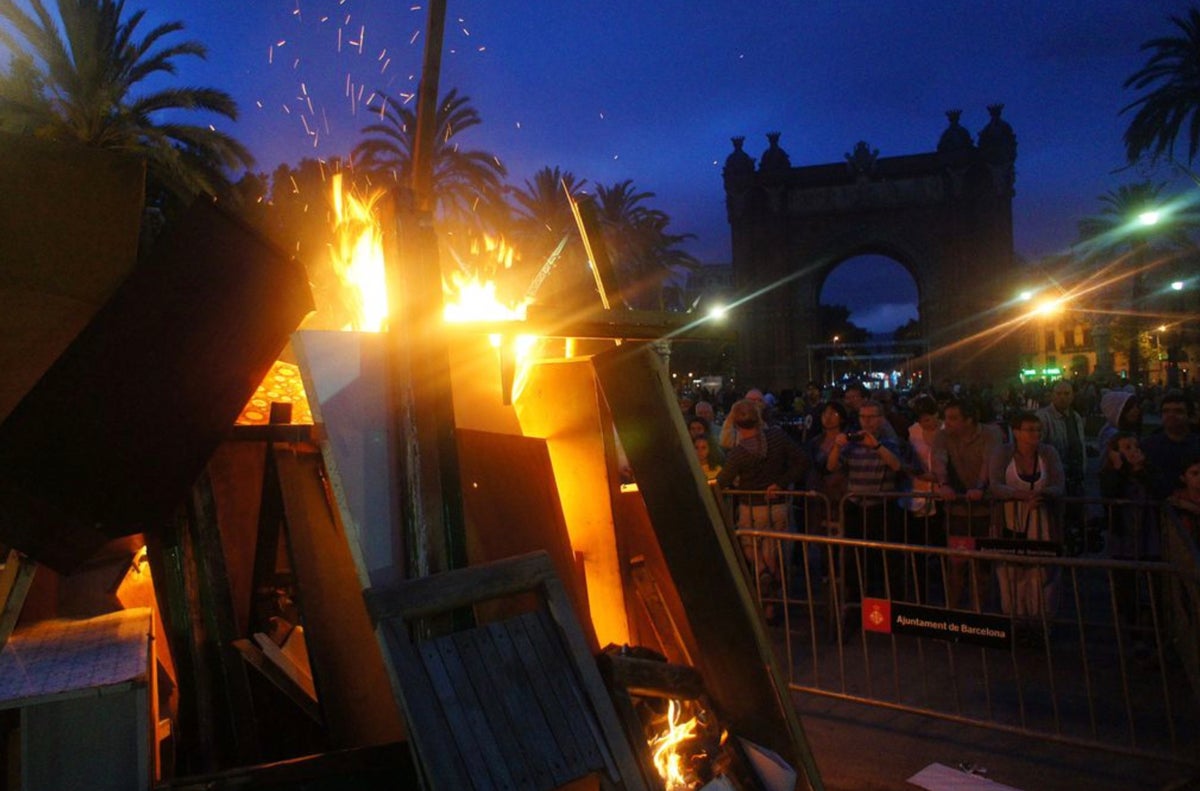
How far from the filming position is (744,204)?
39.2 m

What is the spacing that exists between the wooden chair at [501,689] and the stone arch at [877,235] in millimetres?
36278

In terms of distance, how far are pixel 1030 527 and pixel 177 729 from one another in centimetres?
606

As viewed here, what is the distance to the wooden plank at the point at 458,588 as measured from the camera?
127 inches

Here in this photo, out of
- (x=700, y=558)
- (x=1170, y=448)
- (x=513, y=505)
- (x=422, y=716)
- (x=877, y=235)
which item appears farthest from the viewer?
(x=877, y=235)

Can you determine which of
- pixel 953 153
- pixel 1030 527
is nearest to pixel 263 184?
pixel 1030 527

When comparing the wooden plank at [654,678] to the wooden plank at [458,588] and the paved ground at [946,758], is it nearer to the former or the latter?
the wooden plank at [458,588]

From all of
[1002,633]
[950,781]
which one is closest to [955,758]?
[950,781]

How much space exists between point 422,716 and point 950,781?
115 inches

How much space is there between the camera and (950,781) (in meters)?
4.20

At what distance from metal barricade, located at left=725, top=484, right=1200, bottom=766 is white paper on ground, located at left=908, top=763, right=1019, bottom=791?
1.71ft

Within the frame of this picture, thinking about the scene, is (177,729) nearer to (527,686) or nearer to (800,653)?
(527,686)

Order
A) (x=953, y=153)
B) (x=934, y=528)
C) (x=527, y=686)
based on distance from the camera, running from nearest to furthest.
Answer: (x=527, y=686) → (x=934, y=528) → (x=953, y=153)

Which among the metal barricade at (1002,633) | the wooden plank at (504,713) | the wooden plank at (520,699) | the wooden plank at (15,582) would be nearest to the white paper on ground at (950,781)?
the metal barricade at (1002,633)

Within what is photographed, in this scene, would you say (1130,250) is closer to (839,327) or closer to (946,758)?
(946,758)
